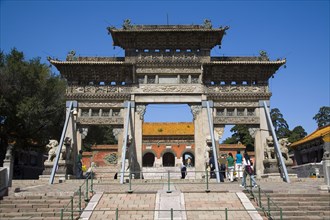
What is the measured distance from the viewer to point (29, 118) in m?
24.6

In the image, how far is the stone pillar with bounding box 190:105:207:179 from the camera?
21.0 m

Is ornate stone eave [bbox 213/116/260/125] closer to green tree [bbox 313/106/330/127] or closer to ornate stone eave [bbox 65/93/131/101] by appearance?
ornate stone eave [bbox 65/93/131/101]

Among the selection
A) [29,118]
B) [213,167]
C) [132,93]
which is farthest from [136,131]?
[29,118]

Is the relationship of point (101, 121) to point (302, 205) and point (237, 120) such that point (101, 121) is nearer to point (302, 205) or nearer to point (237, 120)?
point (237, 120)

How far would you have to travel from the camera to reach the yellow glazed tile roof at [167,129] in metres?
45.0

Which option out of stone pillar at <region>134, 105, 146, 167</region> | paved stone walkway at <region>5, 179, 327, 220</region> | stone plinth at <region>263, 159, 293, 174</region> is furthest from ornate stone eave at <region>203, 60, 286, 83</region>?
paved stone walkway at <region>5, 179, 327, 220</region>

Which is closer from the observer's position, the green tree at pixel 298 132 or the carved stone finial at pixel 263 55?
the carved stone finial at pixel 263 55

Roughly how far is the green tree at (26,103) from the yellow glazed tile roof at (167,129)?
59.2ft

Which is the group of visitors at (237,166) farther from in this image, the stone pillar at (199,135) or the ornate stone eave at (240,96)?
the ornate stone eave at (240,96)

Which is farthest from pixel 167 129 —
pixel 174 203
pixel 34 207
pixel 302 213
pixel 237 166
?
pixel 302 213

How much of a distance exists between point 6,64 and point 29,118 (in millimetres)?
4871

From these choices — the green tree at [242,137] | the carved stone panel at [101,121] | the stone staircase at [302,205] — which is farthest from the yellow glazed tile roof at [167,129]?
the stone staircase at [302,205]

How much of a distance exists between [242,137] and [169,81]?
33.2 m

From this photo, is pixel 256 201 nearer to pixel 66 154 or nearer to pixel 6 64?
pixel 66 154
